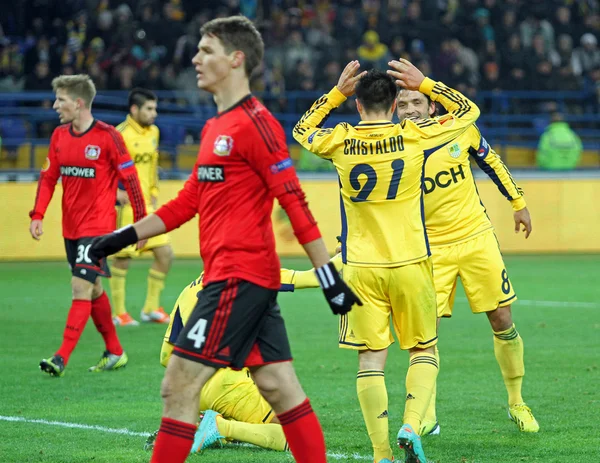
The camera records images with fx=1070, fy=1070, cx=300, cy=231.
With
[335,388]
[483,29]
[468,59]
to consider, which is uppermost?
[483,29]

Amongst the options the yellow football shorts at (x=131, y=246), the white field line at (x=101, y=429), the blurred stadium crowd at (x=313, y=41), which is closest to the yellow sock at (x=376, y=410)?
the white field line at (x=101, y=429)

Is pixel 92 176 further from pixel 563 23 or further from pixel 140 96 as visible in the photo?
pixel 563 23

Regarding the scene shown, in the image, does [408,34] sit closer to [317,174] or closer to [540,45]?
[540,45]

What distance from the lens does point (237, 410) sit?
6297mm

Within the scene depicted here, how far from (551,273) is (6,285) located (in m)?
8.51

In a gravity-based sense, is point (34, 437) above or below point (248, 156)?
below


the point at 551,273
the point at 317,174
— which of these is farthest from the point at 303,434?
the point at 317,174

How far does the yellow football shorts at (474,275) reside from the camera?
6.75 meters

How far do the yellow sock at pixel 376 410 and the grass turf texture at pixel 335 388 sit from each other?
0.37 metres

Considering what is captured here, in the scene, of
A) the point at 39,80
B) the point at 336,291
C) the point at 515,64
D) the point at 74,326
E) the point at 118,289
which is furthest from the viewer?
the point at 515,64

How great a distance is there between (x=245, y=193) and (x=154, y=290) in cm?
800

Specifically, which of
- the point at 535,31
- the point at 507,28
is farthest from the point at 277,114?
the point at 535,31

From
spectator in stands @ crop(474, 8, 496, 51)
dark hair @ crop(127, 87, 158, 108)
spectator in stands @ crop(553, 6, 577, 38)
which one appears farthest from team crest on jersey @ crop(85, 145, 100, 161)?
spectator in stands @ crop(553, 6, 577, 38)

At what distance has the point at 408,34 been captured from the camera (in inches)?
952
